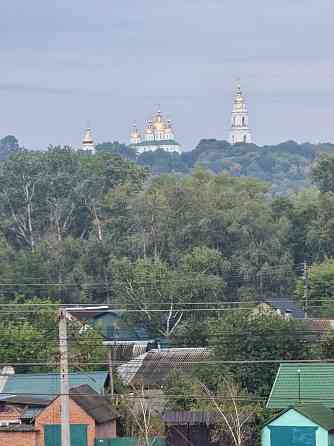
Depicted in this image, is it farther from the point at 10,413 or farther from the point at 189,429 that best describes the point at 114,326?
the point at 189,429

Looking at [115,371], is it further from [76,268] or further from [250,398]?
[76,268]

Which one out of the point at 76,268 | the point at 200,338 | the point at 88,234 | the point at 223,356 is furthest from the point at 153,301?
the point at 88,234

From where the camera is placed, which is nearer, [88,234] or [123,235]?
[123,235]

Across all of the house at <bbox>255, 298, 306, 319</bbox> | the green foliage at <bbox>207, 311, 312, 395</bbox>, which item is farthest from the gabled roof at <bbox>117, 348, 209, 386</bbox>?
the house at <bbox>255, 298, 306, 319</bbox>

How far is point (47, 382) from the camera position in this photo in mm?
43875

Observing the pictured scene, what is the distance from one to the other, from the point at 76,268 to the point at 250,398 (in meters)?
43.1

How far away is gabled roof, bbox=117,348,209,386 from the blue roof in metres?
4.29

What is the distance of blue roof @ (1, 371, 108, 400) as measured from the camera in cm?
4331

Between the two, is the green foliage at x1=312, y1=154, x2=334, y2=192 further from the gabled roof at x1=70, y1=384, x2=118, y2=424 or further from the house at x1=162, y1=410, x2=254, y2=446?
the house at x1=162, y1=410, x2=254, y2=446

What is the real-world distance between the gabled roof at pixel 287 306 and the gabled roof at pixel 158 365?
10.8 m

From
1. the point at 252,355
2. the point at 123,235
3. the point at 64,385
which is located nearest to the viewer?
the point at 64,385

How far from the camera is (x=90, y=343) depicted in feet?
161

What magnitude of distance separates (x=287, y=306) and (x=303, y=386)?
93.9 ft

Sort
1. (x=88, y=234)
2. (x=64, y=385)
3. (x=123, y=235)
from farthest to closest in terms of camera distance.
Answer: (x=88, y=234) < (x=123, y=235) < (x=64, y=385)
